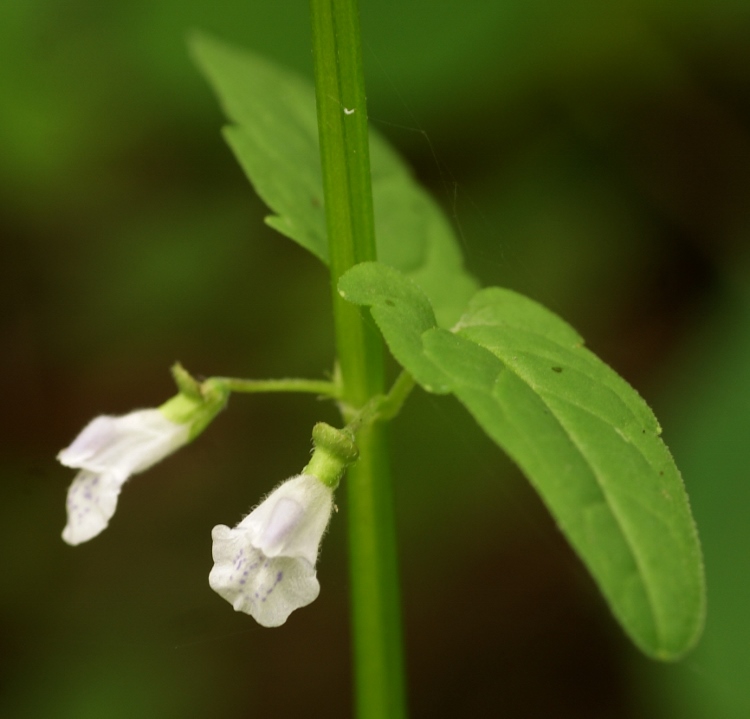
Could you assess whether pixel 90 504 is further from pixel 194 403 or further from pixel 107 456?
pixel 194 403

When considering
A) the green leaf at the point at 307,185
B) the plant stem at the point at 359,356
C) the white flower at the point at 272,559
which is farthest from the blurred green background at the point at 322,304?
the white flower at the point at 272,559

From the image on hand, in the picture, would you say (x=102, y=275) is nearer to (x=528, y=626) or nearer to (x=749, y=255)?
(x=528, y=626)

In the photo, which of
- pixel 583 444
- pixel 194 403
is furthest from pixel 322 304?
pixel 583 444

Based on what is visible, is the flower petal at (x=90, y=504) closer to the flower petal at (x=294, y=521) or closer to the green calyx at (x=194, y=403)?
the green calyx at (x=194, y=403)

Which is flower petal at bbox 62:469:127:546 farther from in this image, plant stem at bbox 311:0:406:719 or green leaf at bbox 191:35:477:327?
green leaf at bbox 191:35:477:327

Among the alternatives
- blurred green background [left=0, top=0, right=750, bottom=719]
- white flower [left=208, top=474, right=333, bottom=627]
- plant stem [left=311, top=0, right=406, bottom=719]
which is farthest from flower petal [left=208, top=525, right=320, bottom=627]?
blurred green background [left=0, top=0, right=750, bottom=719]

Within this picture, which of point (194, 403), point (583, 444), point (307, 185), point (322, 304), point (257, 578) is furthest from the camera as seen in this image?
point (322, 304)

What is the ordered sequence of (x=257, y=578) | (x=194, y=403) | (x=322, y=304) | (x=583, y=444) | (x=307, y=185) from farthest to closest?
(x=322, y=304)
(x=307, y=185)
(x=194, y=403)
(x=257, y=578)
(x=583, y=444)
